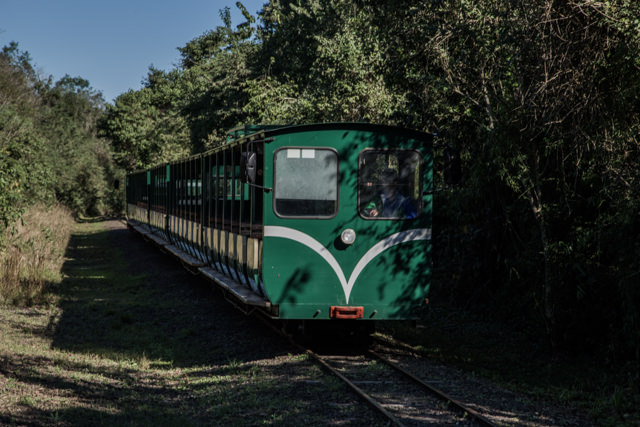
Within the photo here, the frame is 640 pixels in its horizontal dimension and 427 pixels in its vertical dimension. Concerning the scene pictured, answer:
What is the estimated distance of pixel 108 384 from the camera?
816 centimetres

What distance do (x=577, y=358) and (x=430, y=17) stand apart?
5.71 meters

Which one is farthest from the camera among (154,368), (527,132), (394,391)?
(154,368)

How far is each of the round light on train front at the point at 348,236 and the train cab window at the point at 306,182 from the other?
28 centimetres

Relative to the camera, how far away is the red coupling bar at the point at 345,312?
8.83 m

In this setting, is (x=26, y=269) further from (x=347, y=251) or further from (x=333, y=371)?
(x=333, y=371)

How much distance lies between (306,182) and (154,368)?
331cm

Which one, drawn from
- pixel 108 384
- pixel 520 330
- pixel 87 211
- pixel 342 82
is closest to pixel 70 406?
pixel 108 384

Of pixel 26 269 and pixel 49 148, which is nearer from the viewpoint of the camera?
pixel 26 269

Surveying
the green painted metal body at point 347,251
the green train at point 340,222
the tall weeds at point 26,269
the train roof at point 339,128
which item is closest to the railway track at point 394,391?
the green train at point 340,222

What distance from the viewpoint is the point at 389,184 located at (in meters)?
9.12

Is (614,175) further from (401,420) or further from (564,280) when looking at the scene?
(401,420)

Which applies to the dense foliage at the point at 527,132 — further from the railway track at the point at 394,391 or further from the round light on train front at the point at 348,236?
the railway track at the point at 394,391

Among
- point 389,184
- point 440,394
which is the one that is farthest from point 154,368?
point 440,394

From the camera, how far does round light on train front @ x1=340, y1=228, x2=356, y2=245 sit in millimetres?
8875
